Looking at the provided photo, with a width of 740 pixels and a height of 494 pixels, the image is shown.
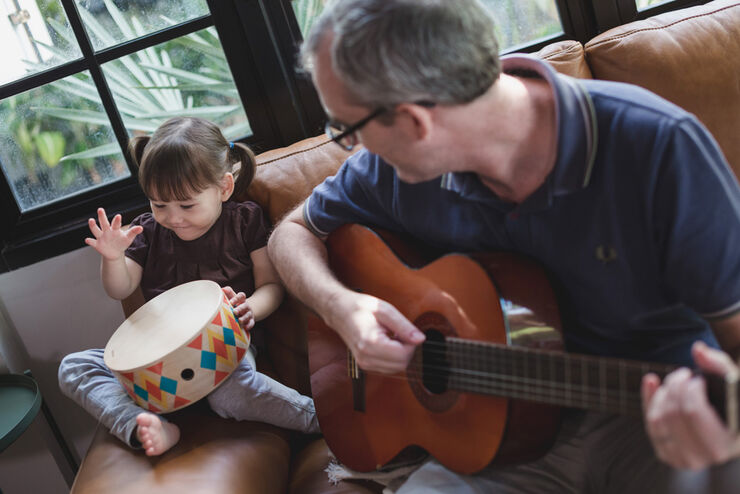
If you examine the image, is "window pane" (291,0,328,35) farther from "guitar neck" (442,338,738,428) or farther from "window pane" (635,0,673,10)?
"guitar neck" (442,338,738,428)

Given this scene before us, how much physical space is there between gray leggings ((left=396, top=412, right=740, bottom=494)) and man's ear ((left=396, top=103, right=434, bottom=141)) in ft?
1.89

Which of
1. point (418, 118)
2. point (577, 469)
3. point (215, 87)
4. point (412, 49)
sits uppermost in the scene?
point (215, 87)

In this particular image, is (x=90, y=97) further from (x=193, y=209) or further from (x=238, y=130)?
(x=193, y=209)

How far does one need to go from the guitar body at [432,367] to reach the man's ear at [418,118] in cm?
25

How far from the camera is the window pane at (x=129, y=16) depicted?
2029 mm

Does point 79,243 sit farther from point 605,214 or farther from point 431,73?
point 605,214

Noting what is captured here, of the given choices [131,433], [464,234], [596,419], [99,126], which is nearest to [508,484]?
[596,419]

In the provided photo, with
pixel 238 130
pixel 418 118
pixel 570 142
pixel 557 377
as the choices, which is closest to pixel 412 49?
pixel 418 118

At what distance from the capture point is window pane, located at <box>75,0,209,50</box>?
2029 millimetres

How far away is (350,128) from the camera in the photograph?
0.99 meters

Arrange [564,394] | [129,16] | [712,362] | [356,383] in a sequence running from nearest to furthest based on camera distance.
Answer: [712,362]
[564,394]
[356,383]
[129,16]

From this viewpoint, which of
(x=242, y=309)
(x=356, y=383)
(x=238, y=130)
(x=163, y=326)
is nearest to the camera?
(x=356, y=383)

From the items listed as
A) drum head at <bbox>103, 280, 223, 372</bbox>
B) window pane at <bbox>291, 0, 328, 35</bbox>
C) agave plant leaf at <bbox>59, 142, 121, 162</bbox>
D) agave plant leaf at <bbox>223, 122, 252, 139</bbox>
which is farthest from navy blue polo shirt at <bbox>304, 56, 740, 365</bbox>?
agave plant leaf at <bbox>59, 142, 121, 162</bbox>

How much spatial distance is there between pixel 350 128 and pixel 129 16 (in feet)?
4.77
